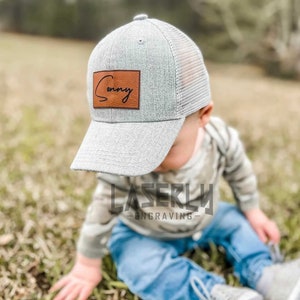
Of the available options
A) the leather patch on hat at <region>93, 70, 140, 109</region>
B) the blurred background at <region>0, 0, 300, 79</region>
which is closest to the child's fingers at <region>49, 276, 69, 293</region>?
the leather patch on hat at <region>93, 70, 140, 109</region>

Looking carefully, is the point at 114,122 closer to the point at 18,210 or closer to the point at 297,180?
the point at 18,210

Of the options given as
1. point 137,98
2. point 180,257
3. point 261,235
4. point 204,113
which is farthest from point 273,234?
point 137,98

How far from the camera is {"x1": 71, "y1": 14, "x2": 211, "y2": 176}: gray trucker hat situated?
134 centimetres

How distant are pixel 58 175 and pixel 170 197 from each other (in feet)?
3.34

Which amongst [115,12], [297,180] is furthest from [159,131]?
[115,12]

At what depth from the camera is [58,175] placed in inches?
101

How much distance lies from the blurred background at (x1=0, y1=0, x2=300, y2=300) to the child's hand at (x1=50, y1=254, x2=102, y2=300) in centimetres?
4

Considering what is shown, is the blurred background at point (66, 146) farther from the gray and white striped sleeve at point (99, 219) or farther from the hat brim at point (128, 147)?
the hat brim at point (128, 147)

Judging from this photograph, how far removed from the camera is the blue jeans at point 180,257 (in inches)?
64.5

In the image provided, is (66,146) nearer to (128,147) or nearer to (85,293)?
(85,293)

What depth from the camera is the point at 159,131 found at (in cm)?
137

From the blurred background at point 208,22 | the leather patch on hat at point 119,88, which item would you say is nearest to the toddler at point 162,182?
the leather patch on hat at point 119,88

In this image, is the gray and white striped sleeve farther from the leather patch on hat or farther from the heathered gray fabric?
the leather patch on hat

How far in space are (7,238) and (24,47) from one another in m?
8.22
